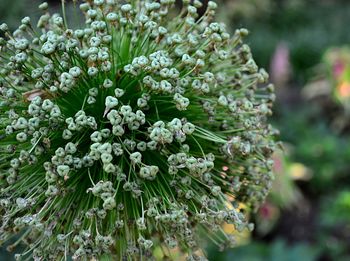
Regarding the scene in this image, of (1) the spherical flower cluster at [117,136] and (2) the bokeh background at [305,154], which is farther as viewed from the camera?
(2) the bokeh background at [305,154]

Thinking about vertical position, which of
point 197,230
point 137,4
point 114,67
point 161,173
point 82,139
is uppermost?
point 137,4

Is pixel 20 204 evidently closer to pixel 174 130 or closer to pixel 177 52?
pixel 174 130

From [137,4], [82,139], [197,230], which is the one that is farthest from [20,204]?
[137,4]

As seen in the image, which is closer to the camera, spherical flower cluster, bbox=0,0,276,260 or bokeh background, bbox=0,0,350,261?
spherical flower cluster, bbox=0,0,276,260

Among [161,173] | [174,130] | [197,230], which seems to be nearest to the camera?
[174,130]

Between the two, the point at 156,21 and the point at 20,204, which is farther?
the point at 156,21
